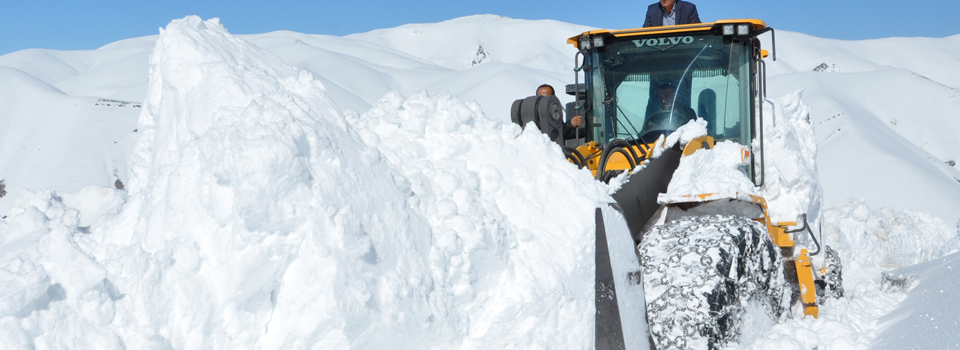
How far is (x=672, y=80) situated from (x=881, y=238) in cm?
458

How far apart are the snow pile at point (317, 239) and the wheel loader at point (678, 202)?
0.22 metres

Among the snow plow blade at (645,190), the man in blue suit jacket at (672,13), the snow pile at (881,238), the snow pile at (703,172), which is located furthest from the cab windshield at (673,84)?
the snow pile at (881,238)

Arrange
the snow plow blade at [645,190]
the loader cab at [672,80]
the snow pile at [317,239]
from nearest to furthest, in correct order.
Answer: the snow pile at [317,239] < the snow plow blade at [645,190] < the loader cab at [672,80]

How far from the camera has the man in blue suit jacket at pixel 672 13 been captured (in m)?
5.17

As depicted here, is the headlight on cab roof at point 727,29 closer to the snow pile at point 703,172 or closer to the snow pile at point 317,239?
the snow pile at point 703,172

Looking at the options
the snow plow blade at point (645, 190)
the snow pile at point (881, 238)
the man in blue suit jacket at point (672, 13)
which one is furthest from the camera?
the snow pile at point (881, 238)

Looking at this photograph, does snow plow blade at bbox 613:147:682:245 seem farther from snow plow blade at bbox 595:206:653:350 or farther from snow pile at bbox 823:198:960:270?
snow pile at bbox 823:198:960:270

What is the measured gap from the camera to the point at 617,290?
267 centimetres

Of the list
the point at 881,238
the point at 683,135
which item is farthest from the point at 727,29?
the point at 881,238

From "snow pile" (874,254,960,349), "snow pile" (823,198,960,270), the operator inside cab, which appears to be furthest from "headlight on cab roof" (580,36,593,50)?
"snow pile" (823,198,960,270)

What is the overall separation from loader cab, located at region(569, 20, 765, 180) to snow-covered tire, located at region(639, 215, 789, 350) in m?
1.36

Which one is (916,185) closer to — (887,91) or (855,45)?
(887,91)

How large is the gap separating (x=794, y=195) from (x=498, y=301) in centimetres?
312

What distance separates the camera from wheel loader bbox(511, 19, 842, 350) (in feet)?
9.16
